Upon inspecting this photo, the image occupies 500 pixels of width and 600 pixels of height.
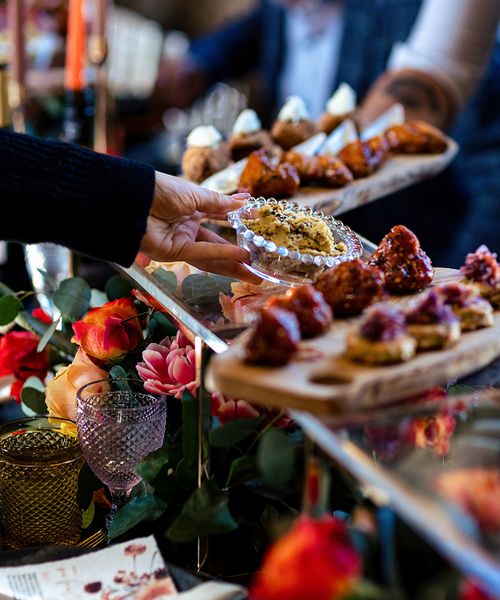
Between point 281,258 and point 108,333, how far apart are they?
0.22 metres

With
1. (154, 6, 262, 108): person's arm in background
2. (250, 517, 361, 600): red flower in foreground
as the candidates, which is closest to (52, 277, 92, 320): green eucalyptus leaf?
(250, 517, 361, 600): red flower in foreground

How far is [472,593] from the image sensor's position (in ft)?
1.73

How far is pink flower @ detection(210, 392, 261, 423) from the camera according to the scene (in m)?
0.86

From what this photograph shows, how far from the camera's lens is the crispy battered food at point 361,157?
144cm

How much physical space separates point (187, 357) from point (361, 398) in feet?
1.10

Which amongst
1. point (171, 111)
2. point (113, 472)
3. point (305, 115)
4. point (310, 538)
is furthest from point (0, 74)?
point (171, 111)

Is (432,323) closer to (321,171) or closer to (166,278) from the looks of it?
(166,278)

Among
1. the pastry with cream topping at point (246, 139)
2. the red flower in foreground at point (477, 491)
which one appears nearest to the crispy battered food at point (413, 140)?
the pastry with cream topping at point (246, 139)

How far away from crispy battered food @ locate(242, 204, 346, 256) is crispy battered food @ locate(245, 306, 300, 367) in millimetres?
315

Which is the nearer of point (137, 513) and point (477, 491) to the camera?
point (477, 491)

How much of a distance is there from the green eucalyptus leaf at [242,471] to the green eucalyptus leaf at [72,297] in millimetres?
402

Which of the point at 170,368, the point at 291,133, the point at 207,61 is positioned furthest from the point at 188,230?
the point at 207,61

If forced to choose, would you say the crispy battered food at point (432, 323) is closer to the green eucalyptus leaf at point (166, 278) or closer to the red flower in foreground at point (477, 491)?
the red flower in foreground at point (477, 491)

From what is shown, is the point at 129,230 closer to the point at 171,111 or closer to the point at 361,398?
the point at 361,398
